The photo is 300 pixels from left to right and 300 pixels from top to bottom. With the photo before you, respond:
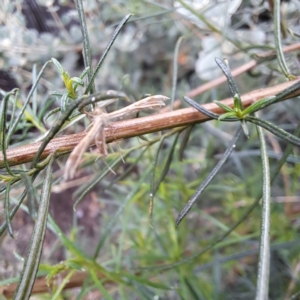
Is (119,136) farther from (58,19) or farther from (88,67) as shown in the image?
(58,19)

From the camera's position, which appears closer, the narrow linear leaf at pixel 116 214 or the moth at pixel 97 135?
the moth at pixel 97 135

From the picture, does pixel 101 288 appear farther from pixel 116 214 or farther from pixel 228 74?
pixel 228 74

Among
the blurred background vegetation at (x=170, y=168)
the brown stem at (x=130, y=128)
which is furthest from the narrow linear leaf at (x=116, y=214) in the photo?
the brown stem at (x=130, y=128)

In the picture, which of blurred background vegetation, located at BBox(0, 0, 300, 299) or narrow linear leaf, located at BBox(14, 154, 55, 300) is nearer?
narrow linear leaf, located at BBox(14, 154, 55, 300)

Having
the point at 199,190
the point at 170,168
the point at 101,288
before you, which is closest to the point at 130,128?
the point at 199,190

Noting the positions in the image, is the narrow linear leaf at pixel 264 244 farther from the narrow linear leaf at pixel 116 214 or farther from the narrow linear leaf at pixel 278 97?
the narrow linear leaf at pixel 116 214

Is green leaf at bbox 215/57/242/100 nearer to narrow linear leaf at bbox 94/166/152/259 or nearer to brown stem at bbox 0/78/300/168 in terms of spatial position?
brown stem at bbox 0/78/300/168

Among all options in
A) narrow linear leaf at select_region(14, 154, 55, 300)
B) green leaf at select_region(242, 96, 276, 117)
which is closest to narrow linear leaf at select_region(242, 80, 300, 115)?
green leaf at select_region(242, 96, 276, 117)
